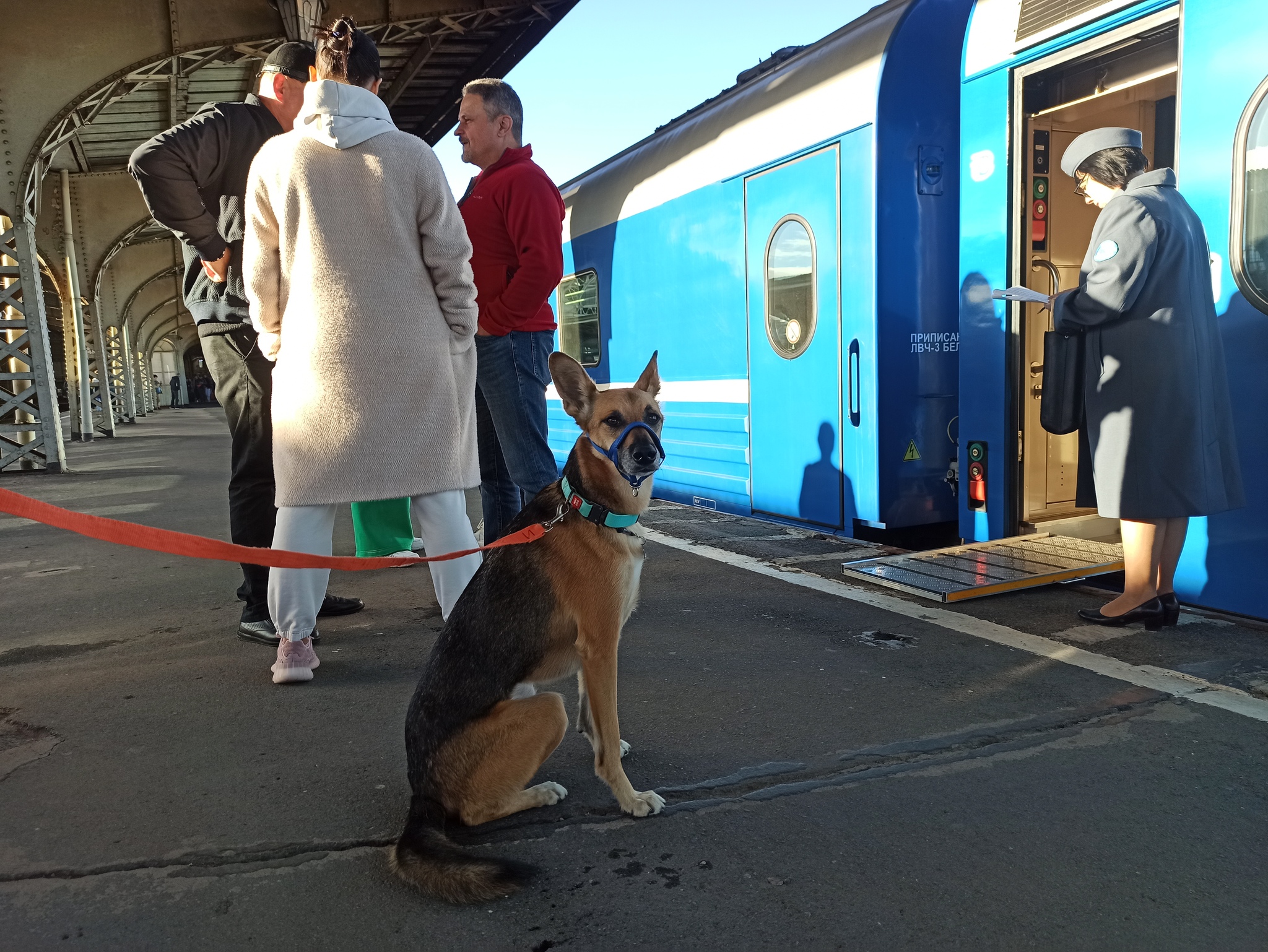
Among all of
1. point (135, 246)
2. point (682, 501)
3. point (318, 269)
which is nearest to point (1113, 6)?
point (318, 269)

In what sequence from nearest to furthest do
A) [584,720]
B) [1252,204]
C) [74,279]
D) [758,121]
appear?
[584,720], [1252,204], [758,121], [74,279]

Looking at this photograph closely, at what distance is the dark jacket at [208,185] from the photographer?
3.67 metres

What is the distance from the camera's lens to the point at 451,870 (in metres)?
1.97

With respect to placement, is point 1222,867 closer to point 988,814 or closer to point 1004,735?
point 988,814

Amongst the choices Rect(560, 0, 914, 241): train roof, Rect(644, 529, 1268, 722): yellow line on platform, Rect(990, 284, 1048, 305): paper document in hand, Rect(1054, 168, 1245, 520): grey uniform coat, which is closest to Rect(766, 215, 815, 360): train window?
Rect(560, 0, 914, 241): train roof

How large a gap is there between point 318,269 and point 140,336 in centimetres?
4630

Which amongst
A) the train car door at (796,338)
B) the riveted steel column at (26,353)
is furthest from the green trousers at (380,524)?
the riveted steel column at (26,353)

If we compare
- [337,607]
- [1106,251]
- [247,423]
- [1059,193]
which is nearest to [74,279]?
[337,607]

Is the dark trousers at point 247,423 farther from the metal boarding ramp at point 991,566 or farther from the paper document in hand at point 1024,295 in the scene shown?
the paper document in hand at point 1024,295

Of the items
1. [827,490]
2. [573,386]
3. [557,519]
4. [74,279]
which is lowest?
[827,490]

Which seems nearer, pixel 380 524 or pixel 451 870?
pixel 451 870

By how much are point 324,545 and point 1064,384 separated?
3.46 meters

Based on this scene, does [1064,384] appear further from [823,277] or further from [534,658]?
[534,658]

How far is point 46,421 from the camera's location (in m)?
13.0
